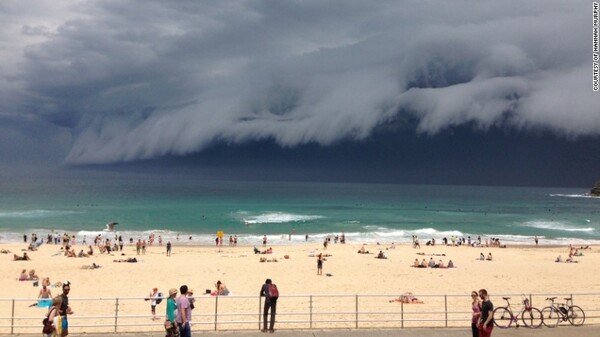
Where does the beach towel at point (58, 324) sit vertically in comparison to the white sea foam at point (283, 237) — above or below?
below

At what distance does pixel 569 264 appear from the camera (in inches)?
1303

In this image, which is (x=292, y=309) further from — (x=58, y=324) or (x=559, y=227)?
(x=559, y=227)

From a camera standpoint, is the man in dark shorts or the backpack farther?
the backpack

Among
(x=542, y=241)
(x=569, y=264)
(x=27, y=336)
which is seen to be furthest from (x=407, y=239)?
(x=27, y=336)

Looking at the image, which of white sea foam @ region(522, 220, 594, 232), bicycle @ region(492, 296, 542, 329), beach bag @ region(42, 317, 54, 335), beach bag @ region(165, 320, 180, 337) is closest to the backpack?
beach bag @ region(165, 320, 180, 337)

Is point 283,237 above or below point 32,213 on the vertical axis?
below

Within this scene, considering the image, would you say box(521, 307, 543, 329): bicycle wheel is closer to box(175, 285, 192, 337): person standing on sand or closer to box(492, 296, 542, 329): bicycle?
box(492, 296, 542, 329): bicycle

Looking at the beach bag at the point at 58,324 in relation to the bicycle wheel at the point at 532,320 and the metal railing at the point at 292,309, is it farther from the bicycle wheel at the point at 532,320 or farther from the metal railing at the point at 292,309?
the bicycle wheel at the point at 532,320

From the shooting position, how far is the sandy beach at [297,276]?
20609mm

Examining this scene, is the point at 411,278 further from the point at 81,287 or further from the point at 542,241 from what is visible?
the point at 542,241

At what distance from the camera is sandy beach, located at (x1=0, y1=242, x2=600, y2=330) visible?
67.6 ft

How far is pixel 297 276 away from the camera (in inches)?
1031

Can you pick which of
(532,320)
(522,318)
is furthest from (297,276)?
(532,320)

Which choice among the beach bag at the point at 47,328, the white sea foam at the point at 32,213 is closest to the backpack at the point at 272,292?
the beach bag at the point at 47,328
